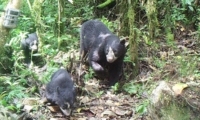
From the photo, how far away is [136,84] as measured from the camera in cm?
627

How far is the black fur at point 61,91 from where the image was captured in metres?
5.11

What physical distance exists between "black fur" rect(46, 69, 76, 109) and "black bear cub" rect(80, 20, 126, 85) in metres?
1.25

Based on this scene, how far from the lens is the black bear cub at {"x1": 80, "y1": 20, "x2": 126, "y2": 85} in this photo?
6415 mm

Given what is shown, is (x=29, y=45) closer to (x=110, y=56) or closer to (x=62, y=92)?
(x=110, y=56)

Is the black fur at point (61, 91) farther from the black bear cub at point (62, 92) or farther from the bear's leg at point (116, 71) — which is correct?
the bear's leg at point (116, 71)

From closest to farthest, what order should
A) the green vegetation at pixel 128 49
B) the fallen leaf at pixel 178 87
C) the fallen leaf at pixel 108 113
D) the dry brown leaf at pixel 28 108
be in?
the fallen leaf at pixel 178 87, the dry brown leaf at pixel 28 108, the fallen leaf at pixel 108 113, the green vegetation at pixel 128 49

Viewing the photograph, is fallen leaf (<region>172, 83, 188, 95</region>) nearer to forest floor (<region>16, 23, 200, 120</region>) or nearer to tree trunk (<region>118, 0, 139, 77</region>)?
forest floor (<region>16, 23, 200, 120</region>)

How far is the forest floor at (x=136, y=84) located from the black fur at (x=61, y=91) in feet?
0.54

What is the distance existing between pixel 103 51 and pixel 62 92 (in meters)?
1.78

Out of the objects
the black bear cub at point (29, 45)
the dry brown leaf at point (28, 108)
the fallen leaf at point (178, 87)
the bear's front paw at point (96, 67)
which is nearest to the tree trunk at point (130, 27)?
the bear's front paw at point (96, 67)

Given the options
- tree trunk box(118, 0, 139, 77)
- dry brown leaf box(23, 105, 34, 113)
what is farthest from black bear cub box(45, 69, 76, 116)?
tree trunk box(118, 0, 139, 77)

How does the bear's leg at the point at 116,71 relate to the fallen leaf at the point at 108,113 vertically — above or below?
above

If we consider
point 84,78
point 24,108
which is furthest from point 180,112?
point 84,78

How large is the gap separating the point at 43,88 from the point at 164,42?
11.2ft
